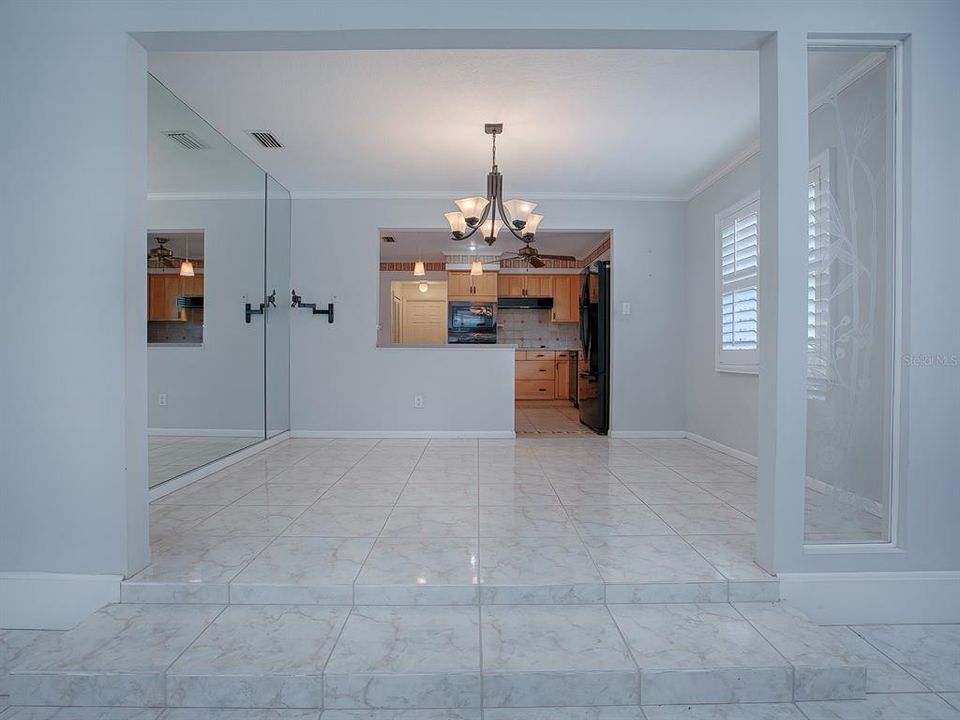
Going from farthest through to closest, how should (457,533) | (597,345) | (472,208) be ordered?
(597,345) → (472,208) → (457,533)

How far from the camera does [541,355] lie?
8555mm

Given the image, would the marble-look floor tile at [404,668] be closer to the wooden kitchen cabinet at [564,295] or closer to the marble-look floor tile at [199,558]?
the marble-look floor tile at [199,558]

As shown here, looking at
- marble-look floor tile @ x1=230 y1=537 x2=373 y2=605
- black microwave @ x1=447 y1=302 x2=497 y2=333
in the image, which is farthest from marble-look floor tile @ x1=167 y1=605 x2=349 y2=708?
black microwave @ x1=447 y1=302 x2=497 y2=333

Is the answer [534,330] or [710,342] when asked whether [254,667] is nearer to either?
[710,342]

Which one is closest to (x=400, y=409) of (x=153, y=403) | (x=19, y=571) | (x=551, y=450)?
(x=551, y=450)

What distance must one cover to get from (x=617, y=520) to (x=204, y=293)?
9.07ft

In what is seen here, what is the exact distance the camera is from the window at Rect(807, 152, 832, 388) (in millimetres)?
1978

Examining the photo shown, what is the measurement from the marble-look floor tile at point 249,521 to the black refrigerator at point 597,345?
3363mm

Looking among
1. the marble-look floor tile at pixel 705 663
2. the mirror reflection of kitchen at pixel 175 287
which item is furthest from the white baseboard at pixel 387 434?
the marble-look floor tile at pixel 705 663

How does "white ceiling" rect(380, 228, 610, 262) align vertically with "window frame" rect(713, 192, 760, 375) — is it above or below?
above

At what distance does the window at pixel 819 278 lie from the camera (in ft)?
6.49

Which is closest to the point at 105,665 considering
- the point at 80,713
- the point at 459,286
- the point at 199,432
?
the point at 80,713

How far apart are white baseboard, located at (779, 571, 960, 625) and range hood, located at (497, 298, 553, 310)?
669 centimetres

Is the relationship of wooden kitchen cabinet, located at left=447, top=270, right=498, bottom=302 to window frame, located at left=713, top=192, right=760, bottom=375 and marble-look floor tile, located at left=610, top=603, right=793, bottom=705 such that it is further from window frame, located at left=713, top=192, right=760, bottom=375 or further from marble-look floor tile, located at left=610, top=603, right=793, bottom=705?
marble-look floor tile, located at left=610, top=603, right=793, bottom=705
